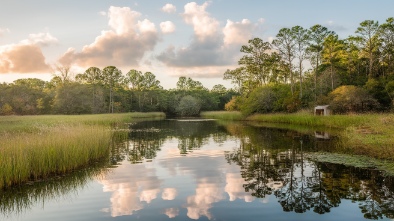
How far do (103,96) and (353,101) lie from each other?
74.4 m

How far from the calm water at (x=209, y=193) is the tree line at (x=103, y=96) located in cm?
5848

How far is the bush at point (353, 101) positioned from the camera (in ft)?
144

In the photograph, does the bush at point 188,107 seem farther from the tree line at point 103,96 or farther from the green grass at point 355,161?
the green grass at point 355,161

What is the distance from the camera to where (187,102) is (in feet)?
380

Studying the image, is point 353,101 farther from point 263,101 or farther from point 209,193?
→ point 209,193

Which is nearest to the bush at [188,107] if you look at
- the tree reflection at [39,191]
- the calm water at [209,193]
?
the calm water at [209,193]

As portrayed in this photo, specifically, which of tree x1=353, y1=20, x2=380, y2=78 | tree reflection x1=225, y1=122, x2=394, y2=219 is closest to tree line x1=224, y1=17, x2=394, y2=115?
tree x1=353, y1=20, x2=380, y2=78

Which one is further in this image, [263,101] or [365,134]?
[263,101]

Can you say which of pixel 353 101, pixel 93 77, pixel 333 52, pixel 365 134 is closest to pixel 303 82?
pixel 333 52

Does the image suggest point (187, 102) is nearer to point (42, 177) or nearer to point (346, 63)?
point (346, 63)

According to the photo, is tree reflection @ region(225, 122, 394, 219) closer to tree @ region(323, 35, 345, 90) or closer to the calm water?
the calm water

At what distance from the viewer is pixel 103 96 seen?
318 feet

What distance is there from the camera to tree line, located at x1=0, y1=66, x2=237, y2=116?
74500 millimetres

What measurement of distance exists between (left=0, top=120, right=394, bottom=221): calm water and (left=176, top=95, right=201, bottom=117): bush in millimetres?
96929
